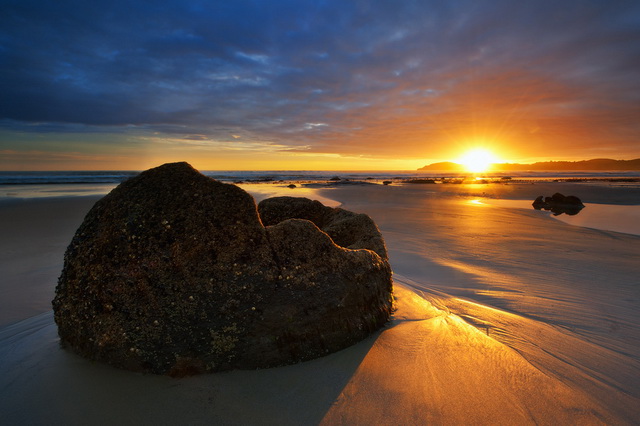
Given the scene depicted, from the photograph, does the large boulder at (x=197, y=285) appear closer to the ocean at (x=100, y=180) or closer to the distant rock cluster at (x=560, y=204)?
the distant rock cluster at (x=560, y=204)

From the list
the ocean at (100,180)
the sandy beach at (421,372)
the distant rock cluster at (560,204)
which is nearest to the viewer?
the sandy beach at (421,372)

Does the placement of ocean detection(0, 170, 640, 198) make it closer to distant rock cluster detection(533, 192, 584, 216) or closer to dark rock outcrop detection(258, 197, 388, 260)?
dark rock outcrop detection(258, 197, 388, 260)

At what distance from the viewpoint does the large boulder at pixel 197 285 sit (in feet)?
8.36

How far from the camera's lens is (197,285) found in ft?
8.68

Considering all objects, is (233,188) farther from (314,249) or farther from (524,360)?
(524,360)

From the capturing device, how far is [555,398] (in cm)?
235

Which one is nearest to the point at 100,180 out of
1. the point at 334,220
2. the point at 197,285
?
the point at 334,220

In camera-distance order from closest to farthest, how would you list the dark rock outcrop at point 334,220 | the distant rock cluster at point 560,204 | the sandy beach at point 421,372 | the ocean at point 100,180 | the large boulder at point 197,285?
1. the sandy beach at point 421,372
2. the large boulder at point 197,285
3. the dark rock outcrop at point 334,220
4. the distant rock cluster at point 560,204
5. the ocean at point 100,180

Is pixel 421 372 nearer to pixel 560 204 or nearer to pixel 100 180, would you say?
pixel 560 204

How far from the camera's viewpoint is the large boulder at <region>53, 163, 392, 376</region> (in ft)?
8.36

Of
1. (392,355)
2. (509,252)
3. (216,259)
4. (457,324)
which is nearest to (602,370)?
(457,324)

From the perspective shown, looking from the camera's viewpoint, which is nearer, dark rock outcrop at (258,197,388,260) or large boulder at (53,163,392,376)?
large boulder at (53,163,392,376)

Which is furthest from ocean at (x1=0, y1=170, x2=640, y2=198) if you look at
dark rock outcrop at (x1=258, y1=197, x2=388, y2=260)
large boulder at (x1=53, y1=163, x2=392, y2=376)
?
large boulder at (x1=53, y1=163, x2=392, y2=376)

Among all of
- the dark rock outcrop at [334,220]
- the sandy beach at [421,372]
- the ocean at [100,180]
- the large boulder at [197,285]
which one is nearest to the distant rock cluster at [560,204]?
the sandy beach at [421,372]
